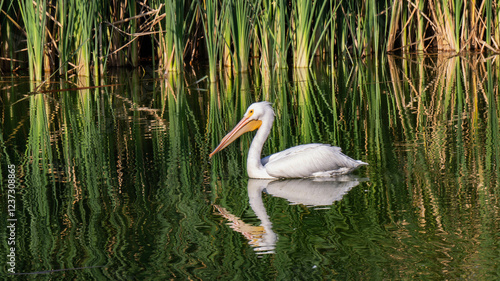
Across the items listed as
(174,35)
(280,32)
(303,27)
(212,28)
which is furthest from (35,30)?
(303,27)

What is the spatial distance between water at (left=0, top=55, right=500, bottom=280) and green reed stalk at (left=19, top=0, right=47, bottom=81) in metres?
1.58

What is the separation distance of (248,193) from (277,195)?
188 millimetres

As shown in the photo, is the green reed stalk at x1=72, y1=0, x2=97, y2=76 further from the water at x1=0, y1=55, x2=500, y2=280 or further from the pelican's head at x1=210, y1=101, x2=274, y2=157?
the pelican's head at x1=210, y1=101, x2=274, y2=157

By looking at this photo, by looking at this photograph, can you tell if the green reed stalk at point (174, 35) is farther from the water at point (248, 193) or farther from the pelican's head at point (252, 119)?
the pelican's head at point (252, 119)

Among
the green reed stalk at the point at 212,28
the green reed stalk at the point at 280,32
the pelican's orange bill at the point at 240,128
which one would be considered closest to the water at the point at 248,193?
the pelican's orange bill at the point at 240,128

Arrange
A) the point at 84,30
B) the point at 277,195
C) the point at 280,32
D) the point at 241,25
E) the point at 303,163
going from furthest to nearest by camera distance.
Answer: the point at 280,32
the point at 241,25
the point at 84,30
the point at 303,163
the point at 277,195

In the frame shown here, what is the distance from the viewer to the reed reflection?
3613mm

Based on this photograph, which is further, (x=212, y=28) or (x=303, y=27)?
(x=303, y=27)

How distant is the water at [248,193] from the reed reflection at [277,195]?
1cm

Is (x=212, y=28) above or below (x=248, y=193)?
above

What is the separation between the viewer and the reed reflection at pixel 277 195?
3.61 meters

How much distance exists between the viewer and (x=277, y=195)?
453 centimetres

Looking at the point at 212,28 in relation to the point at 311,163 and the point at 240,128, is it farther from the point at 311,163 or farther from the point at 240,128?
the point at 311,163

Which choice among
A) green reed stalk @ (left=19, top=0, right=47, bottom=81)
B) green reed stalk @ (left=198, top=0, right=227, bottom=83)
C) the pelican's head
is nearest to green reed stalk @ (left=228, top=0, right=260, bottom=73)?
green reed stalk @ (left=198, top=0, right=227, bottom=83)
